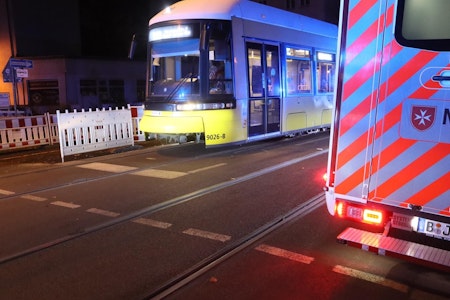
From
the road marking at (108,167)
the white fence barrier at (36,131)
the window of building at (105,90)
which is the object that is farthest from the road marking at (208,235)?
the window of building at (105,90)

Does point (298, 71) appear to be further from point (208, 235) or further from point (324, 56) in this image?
point (208, 235)

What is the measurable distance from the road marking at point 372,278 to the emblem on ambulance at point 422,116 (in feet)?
5.03

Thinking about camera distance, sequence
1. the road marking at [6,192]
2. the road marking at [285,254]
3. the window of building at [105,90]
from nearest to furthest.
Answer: the road marking at [285,254] → the road marking at [6,192] → the window of building at [105,90]

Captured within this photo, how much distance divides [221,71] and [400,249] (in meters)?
7.57

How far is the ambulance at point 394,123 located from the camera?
3539 mm

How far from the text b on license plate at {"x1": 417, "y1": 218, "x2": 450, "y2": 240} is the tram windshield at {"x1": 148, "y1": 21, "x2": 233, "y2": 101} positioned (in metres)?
7.17

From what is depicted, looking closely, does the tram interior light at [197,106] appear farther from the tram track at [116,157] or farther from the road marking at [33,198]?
the road marking at [33,198]

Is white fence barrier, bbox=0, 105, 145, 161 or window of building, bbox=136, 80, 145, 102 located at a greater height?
window of building, bbox=136, 80, 145, 102

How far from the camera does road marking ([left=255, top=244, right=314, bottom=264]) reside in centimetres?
457

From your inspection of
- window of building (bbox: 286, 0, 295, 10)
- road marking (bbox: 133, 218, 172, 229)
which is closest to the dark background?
window of building (bbox: 286, 0, 295, 10)

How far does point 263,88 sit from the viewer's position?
1179cm

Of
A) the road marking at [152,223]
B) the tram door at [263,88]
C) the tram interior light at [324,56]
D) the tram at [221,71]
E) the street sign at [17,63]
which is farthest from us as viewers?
the street sign at [17,63]

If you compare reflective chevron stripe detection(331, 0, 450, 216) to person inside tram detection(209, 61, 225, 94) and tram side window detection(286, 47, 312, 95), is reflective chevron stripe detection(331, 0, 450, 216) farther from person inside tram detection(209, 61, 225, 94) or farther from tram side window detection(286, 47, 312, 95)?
tram side window detection(286, 47, 312, 95)

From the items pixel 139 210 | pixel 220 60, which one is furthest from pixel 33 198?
pixel 220 60
